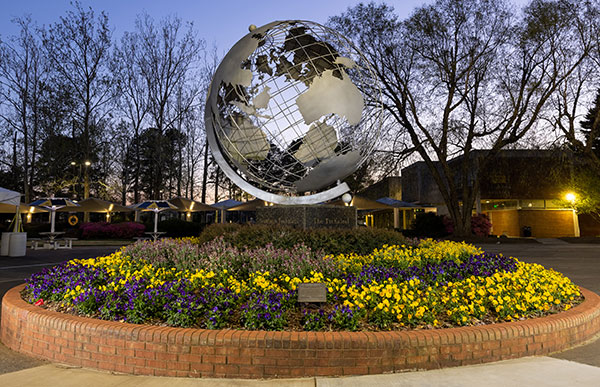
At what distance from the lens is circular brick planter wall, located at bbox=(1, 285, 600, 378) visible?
405cm

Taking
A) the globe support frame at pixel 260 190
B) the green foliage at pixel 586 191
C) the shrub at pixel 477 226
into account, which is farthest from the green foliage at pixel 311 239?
the green foliage at pixel 586 191

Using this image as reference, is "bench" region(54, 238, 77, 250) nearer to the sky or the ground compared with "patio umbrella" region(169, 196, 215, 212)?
nearer to the ground

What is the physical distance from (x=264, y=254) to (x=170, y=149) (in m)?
28.6

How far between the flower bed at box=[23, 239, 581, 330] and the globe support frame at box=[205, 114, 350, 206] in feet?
8.79

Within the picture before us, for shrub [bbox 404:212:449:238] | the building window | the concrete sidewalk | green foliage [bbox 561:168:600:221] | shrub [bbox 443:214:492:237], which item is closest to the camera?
the concrete sidewalk

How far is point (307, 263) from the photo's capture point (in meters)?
6.52

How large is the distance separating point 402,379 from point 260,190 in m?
6.74

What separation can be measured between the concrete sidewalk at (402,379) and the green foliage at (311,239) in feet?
14.2

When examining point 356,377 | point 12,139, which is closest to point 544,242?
point 356,377

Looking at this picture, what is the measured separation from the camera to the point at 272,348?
405 centimetres

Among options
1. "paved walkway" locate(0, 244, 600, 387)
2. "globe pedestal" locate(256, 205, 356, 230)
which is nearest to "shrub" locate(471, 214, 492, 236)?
"globe pedestal" locate(256, 205, 356, 230)

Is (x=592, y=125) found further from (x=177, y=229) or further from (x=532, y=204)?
(x=177, y=229)

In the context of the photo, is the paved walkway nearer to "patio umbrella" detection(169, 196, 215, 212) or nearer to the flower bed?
the flower bed

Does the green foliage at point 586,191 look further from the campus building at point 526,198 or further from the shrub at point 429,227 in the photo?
the shrub at point 429,227
